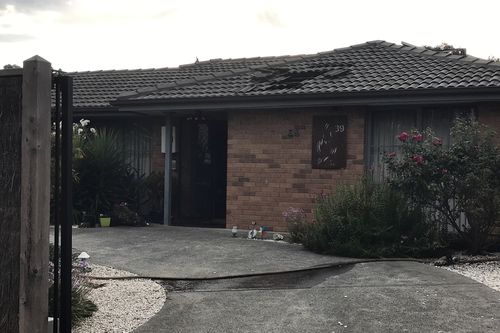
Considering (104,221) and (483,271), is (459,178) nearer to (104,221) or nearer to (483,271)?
(483,271)

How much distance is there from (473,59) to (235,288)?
764 cm

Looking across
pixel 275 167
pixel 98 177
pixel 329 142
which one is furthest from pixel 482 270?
pixel 98 177

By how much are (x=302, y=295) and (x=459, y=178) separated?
12.1ft

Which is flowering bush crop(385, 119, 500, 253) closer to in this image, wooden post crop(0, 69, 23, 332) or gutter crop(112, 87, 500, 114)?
gutter crop(112, 87, 500, 114)

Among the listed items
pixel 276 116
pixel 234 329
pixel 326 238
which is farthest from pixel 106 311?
pixel 276 116

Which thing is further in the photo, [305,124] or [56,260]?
[305,124]

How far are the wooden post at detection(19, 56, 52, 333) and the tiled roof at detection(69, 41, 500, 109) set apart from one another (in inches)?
291

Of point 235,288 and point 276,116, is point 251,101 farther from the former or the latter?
point 235,288

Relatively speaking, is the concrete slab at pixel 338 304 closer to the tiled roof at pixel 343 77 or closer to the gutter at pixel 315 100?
the gutter at pixel 315 100

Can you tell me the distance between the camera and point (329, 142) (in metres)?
10.8

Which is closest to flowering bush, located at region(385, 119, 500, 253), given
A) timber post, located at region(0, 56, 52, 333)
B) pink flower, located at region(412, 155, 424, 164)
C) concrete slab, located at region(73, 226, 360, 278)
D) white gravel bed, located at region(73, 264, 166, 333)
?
pink flower, located at region(412, 155, 424, 164)

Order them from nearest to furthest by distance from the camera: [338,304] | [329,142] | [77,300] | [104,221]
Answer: [77,300], [338,304], [329,142], [104,221]

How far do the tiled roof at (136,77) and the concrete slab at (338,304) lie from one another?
913 centimetres

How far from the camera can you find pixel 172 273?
Answer: 23.5 ft
